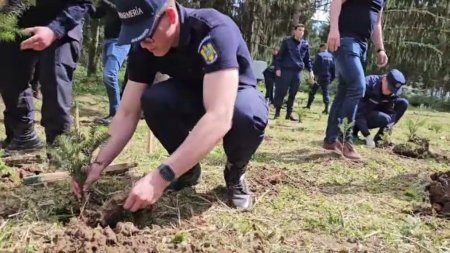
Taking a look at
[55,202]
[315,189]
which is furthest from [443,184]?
[55,202]

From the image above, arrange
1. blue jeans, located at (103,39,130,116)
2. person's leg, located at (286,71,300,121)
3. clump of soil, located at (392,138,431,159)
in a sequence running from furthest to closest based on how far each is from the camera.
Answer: person's leg, located at (286,71,300,121) < blue jeans, located at (103,39,130,116) < clump of soil, located at (392,138,431,159)

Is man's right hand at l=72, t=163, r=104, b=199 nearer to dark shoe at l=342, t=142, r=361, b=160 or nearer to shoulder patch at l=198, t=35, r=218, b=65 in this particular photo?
shoulder patch at l=198, t=35, r=218, b=65

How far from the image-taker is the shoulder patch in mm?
2160

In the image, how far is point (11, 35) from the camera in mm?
2631

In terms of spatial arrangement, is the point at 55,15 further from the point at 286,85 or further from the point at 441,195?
the point at 286,85

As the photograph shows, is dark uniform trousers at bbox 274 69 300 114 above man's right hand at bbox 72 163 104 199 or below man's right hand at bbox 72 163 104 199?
below

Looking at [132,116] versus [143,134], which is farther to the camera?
[143,134]

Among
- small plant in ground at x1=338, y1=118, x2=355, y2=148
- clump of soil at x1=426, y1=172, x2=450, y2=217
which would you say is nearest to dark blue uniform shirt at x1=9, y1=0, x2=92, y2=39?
small plant in ground at x1=338, y1=118, x2=355, y2=148


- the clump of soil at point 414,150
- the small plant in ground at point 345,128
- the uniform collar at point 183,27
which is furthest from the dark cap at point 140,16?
the clump of soil at point 414,150

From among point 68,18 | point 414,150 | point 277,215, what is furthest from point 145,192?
point 414,150

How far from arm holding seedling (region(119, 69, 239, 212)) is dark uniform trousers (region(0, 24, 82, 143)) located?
62.4 inches

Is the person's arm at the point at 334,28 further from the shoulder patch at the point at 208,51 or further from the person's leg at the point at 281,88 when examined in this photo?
the person's leg at the point at 281,88

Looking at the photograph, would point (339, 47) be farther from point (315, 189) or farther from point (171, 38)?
point (171, 38)

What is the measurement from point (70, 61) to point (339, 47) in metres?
2.04
